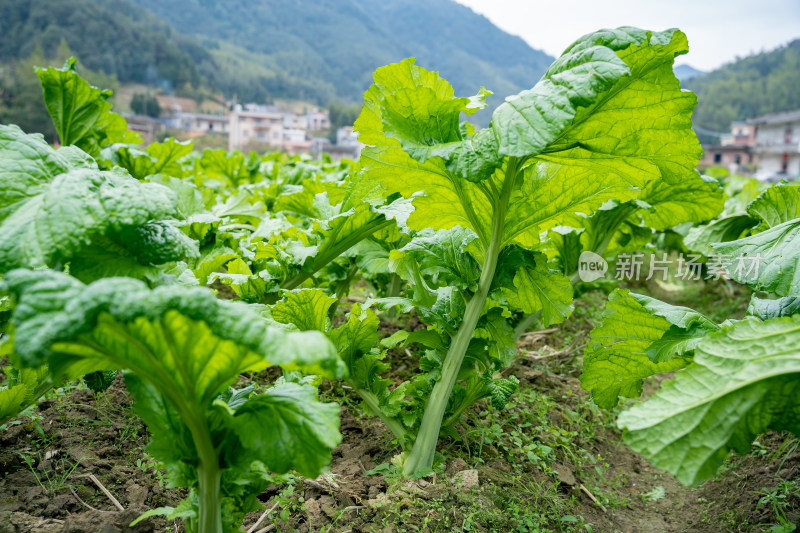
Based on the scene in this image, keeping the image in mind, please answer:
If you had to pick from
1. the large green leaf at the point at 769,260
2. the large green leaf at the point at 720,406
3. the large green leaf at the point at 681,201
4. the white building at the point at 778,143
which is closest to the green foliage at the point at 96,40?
the large green leaf at the point at 681,201

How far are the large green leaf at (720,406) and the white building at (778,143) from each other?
50.7 meters

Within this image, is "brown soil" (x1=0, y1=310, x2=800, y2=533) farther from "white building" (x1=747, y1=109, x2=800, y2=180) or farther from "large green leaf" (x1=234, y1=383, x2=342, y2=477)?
"white building" (x1=747, y1=109, x2=800, y2=180)

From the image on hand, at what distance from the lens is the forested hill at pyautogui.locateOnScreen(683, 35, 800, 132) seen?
5300cm

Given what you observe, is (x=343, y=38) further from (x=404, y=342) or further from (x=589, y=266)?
(x=404, y=342)

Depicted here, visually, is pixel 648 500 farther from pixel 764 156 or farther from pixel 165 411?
pixel 764 156

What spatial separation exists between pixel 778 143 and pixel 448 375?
5633cm

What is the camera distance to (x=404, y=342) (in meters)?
2.22

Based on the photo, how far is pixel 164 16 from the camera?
260 feet

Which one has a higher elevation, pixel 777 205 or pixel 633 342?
pixel 777 205

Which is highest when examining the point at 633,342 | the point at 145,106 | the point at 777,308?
the point at 145,106

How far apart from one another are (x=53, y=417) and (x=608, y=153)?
93.7 inches

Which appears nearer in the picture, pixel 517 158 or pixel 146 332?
pixel 146 332

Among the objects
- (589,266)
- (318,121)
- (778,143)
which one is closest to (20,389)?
(589,266)

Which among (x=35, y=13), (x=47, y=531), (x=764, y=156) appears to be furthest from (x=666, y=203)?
(x=764, y=156)
